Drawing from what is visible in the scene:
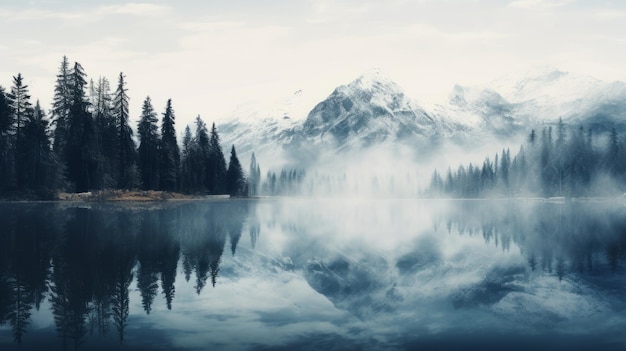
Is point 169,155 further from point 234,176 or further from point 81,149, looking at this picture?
point 234,176

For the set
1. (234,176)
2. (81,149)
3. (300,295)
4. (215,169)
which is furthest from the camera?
(234,176)

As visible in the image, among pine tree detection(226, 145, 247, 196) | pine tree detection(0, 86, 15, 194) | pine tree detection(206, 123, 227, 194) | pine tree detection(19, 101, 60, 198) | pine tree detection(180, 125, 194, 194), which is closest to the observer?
pine tree detection(0, 86, 15, 194)

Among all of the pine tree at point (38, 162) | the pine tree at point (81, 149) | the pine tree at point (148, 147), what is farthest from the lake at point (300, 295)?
the pine tree at point (148, 147)

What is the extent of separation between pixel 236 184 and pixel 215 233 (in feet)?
398

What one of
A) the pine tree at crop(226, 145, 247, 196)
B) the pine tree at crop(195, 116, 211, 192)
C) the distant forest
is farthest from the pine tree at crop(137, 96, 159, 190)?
the pine tree at crop(226, 145, 247, 196)

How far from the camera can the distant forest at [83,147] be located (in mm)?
99500

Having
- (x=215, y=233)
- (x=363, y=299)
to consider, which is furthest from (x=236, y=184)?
(x=363, y=299)

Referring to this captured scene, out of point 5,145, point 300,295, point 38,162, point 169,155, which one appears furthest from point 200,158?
point 300,295

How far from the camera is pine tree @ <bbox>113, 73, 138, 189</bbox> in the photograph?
380ft

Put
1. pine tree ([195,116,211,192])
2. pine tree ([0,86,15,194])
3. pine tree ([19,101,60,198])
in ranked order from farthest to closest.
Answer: pine tree ([195,116,211,192]), pine tree ([19,101,60,198]), pine tree ([0,86,15,194])

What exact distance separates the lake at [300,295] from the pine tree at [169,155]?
88837 millimetres

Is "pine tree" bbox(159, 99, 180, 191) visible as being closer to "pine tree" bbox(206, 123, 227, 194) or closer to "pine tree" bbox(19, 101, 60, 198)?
"pine tree" bbox(206, 123, 227, 194)

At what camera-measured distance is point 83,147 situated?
108 m

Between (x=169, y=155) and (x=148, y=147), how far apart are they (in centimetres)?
492
